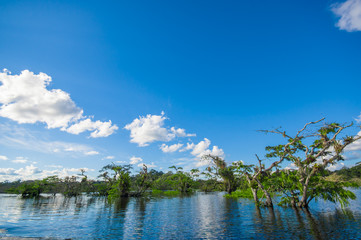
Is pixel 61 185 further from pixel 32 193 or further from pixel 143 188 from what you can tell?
pixel 143 188

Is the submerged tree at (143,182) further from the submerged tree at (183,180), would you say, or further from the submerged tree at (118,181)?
the submerged tree at (183,180)

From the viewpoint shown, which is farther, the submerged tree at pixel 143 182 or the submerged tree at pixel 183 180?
the submerged tree at pixel 183 180

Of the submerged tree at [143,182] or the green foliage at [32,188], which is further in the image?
the green foliage at [32,188]

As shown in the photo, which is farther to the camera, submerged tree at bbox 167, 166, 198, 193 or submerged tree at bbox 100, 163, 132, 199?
submerged tree at bbox 167, 166, 198, 193

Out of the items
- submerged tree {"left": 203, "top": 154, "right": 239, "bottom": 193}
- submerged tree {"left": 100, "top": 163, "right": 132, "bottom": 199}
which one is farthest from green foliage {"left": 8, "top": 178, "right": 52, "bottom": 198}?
submerged tree {"left": 203, "top": 154, "right": 239, "bottom": 193}

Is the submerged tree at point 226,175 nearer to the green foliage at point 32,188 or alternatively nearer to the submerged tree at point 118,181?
the submerged tree at point 118,181

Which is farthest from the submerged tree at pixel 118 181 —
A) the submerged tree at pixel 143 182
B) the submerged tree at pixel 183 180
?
the submerged tree at pixel 183 180

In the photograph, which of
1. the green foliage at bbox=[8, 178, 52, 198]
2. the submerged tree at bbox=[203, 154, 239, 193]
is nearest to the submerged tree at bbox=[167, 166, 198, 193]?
the submerged tree at bbox=[203, 154, 239, 193]

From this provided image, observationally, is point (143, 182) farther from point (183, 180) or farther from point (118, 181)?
point (183, 180)

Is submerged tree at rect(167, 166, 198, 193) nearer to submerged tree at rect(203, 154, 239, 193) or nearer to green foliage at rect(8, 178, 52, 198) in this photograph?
submerged tree at rect(203, 154, 239, 193)

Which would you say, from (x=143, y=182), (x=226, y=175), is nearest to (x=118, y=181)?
(x=143, y=182)

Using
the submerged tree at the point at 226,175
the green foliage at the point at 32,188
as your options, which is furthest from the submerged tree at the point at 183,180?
the green foliage at the point at 32,188

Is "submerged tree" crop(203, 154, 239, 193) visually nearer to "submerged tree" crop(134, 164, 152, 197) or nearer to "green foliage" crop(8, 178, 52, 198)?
"submerged tree" crop(134, 164, 152, 197)

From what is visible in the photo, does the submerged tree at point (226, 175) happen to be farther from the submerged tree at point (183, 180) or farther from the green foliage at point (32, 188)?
the green foliage at point (32, 188)
